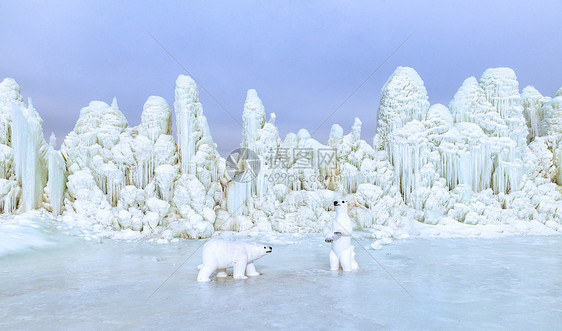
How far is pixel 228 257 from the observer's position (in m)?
7.19

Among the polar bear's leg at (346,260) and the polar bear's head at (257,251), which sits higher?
the polar bear's head at (257,251)

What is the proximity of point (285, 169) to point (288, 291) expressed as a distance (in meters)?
9.72

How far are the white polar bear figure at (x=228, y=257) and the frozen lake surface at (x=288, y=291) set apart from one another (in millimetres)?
292

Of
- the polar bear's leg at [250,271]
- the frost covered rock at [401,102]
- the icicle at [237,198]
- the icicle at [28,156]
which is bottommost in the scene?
the polar bear's leg at [250,271]

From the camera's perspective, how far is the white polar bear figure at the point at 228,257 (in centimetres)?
702

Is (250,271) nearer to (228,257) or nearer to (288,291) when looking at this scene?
(228,257)

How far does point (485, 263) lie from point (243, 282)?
5647 millimetres

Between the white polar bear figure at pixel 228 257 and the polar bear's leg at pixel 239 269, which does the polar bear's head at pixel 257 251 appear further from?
the polar bear's leg at pixel 239 269

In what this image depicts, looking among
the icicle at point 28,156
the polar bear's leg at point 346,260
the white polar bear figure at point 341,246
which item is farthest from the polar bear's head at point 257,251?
the icicle at point 28,156

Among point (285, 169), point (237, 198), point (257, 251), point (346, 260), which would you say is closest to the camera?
point (257, 251)

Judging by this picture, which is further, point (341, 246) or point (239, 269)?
point (341, 246)

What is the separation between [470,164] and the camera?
52.2 feet

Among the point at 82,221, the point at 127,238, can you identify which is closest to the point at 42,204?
the point at 82,221

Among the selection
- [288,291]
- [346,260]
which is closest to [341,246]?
[346,260]
